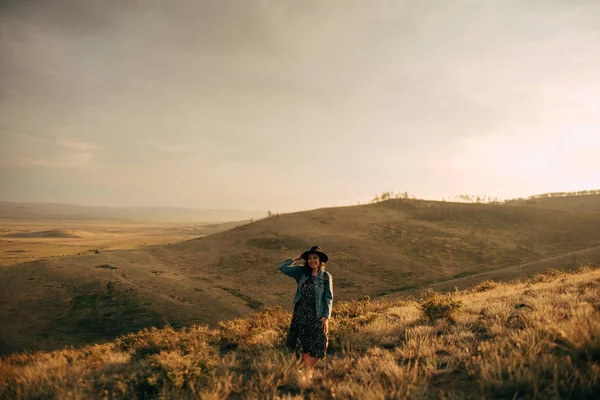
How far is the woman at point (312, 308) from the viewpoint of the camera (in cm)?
Answer: 622

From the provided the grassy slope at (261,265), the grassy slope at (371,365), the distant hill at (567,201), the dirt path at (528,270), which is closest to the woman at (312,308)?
the grassy slope at (371,365)

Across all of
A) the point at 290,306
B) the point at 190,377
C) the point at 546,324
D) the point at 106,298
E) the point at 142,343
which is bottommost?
the point at 290,306

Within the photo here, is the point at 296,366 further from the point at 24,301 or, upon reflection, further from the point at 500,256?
the point at 500,256

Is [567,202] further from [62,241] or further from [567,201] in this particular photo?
[62,241]

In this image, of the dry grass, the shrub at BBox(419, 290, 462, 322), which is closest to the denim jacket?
the shrub at BBox(419, 290, 462, 322)

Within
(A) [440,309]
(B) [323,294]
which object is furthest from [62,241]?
(A) [440,309]

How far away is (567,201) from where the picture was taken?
73.4 m

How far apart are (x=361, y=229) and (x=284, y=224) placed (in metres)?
9.14

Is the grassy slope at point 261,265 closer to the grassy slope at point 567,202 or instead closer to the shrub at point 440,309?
the shrub at point 440,309

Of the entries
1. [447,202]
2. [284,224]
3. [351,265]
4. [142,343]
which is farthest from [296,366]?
[447,202]

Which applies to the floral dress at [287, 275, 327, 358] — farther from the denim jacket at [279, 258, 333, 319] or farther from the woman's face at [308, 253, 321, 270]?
the woman's face at [308, 253, 321, 270]

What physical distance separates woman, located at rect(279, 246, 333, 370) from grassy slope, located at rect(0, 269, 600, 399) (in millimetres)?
311

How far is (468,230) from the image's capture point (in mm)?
39750

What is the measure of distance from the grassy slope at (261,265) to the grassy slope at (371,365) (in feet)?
35.9
